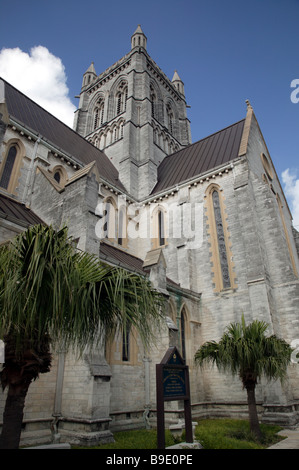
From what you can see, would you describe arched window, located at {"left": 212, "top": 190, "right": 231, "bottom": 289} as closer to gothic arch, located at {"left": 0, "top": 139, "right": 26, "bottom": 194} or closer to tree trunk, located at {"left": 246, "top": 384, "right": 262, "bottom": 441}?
tree trunk, located at {"left": 246, "top": 384, "right": 262, "bottom": 441}

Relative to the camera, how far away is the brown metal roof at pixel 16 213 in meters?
10.2

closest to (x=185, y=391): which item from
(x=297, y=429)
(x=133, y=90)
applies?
(x=297, y=429)

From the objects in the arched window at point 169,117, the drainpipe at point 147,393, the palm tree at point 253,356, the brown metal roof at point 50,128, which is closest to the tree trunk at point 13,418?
the palm tree at point 253,356

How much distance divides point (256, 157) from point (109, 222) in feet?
36.4

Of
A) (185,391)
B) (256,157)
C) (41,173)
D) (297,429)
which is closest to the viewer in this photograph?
(185,391)

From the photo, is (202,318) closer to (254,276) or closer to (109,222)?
(254,276)

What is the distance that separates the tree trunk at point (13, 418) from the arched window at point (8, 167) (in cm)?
1230

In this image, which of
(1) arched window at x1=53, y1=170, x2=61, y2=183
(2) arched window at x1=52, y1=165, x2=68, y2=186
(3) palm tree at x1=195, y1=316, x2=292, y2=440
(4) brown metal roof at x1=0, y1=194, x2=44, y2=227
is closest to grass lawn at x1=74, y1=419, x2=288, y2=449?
(3) palm tree at x1=195, y1=316, x2=292, y2=440

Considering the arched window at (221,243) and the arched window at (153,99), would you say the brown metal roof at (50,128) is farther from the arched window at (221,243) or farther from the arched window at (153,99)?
the arched window at (153,99)

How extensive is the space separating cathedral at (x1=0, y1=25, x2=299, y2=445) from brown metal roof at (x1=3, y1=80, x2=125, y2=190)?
14 cm

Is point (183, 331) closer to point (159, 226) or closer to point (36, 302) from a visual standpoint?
point (159, 226)

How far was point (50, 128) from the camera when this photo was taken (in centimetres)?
2048

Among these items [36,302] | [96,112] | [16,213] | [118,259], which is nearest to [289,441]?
[36,302]
